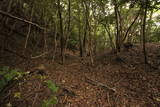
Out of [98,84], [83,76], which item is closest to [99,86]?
[98,84]

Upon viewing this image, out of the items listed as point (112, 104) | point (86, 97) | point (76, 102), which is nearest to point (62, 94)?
point (76, 102)

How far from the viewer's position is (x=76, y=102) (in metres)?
3.40

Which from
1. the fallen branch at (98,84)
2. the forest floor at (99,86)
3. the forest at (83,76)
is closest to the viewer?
the forest at (83,76)

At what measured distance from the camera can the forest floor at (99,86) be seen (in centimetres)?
335

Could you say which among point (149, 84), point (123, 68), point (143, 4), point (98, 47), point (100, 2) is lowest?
point (149, 84)

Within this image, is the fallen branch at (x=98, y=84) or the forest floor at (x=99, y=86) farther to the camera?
the fallen branch at (x=98, y=84)

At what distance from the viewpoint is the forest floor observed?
3348mm

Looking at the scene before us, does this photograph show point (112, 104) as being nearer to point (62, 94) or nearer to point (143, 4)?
point (62, 94)

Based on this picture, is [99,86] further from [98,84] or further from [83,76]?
[83,76]

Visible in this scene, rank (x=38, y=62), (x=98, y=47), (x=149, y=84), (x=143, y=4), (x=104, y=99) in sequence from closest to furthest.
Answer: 1. (x=104, y=99)
2. (x=149, y=84)
3. (x=143, y=4)
4. (x=38, y=62)
5. (x=98, y=47)

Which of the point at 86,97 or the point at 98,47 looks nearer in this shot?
the point at 86,97

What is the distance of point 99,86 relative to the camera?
4191mm

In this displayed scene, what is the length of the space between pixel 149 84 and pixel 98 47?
30.4ft

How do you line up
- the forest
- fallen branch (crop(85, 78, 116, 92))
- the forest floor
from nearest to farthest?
the forest
the forest floor
fallen branch (crop(85, 78, 116, 92))
